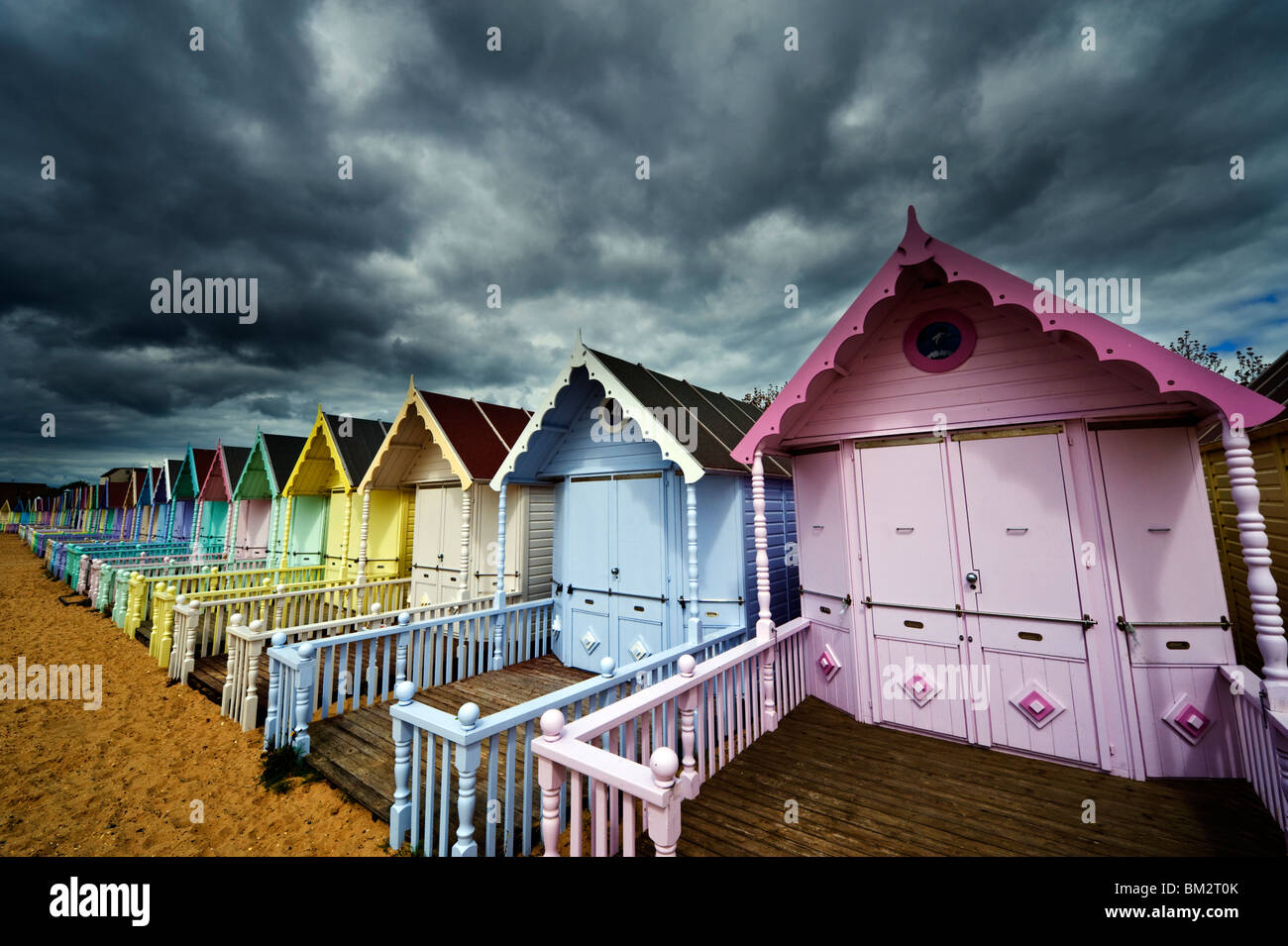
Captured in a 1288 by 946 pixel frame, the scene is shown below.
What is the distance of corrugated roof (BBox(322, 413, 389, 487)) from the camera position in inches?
444

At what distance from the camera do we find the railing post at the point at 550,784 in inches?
105

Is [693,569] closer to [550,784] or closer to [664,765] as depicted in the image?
[550,784]

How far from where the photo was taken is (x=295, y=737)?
515 centimetres

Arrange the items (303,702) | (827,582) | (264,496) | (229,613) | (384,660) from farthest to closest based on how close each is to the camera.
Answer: (264,496) → (229,613) → (384,660) → (827,582) → (303,702)

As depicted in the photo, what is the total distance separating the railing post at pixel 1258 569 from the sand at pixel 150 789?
663 cm

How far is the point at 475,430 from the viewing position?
31.8ft

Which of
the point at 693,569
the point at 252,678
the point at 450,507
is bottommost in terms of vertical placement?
the point at 252,678

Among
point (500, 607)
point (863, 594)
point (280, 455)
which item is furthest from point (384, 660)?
point (280, 455)

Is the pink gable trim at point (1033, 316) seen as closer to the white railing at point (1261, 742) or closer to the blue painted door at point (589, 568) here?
the white railing at point (1261, 742)

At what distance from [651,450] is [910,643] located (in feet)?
13.5

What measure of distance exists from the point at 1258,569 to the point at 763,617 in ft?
12.1

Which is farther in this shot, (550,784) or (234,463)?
(234,463)

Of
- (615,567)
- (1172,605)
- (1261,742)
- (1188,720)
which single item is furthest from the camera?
(615,567)
